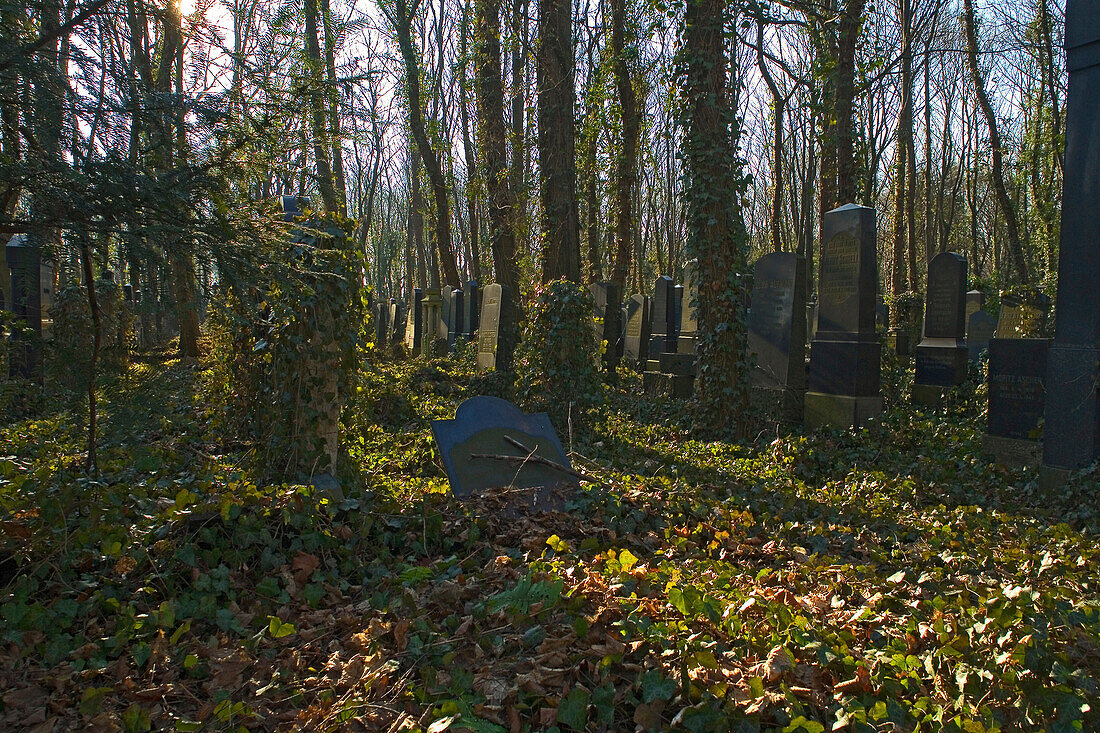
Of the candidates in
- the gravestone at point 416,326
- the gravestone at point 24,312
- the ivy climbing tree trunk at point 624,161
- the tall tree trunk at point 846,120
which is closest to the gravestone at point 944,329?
the tall tree trunk at point 846,120

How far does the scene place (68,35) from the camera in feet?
10.4

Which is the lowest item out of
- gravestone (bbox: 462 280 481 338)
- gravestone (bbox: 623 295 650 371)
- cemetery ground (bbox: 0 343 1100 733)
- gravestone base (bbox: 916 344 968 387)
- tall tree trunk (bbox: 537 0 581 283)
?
cemetery ground (bbox: 0 343 1100 733)

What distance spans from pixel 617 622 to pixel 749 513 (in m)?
2.34

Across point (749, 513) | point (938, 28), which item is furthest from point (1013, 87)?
point (749, 513)

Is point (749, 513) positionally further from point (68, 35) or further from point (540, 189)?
point (540, 189)

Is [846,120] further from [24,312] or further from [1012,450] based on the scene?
[24,312]

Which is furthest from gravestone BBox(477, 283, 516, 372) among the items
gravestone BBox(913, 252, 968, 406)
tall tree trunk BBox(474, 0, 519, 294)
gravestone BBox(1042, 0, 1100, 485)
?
gravestone BBox(1042, 0, 1100, 485)

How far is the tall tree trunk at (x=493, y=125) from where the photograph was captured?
42.4 feet

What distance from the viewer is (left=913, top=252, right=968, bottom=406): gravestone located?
475 inches

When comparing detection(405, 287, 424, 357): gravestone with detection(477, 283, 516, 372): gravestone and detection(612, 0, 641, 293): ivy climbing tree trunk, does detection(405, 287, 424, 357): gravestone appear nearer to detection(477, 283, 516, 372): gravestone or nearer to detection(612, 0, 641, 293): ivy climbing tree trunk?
detection(477, 283, 516, 372): gravestone

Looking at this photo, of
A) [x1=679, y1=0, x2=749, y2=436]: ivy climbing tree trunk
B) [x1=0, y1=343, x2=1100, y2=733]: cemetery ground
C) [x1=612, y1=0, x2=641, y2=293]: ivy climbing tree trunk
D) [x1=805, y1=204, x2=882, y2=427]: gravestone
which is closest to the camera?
[x1=0, y1=343, x2=1100, y2=733]: cemetery ground

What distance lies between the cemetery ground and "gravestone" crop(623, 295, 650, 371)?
30.1ft

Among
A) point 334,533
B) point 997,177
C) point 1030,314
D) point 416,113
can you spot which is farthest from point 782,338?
point 997,177

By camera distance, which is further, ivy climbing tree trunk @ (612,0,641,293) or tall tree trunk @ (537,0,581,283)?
ivy climbing tree trunk @ (612,0,641,293)
